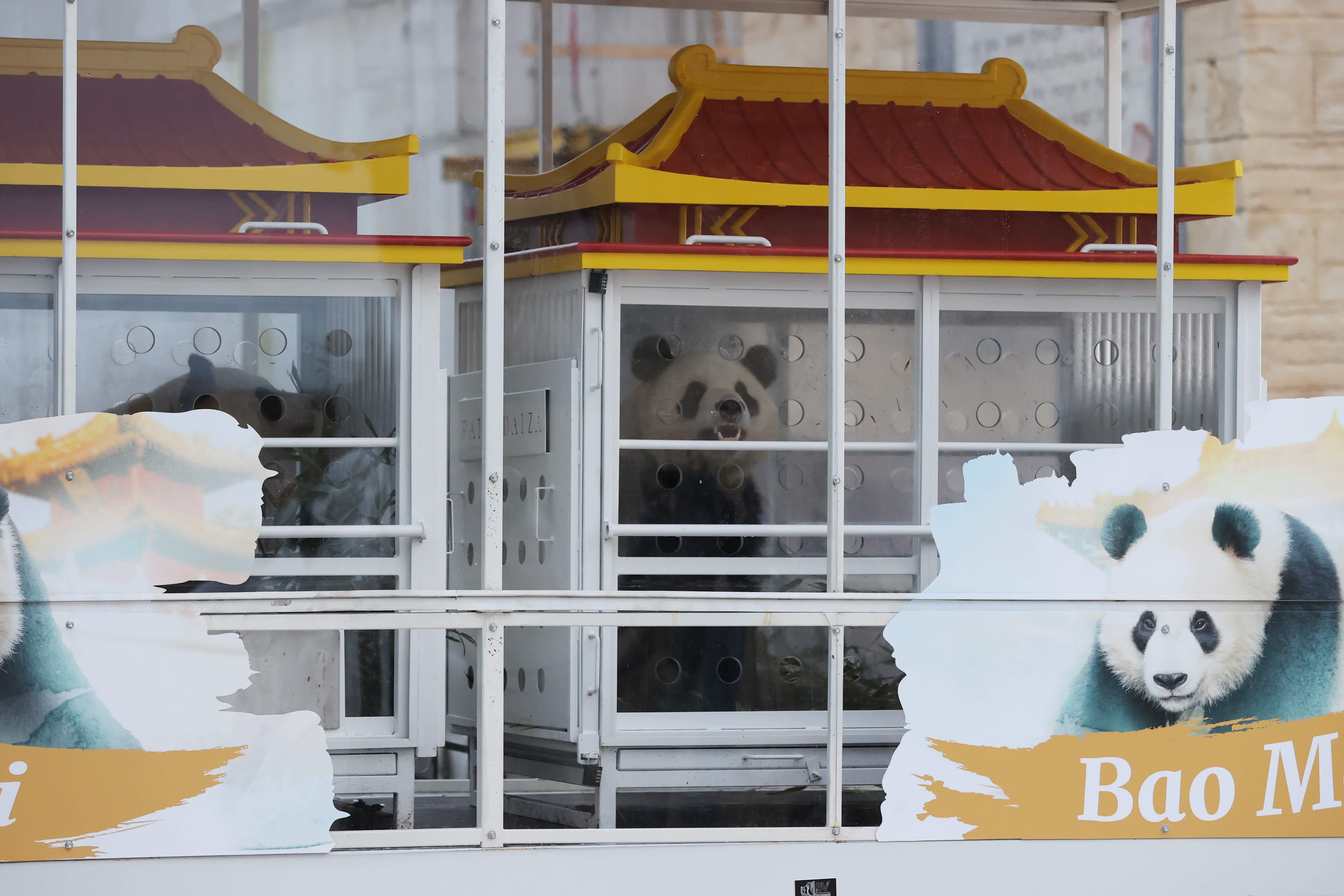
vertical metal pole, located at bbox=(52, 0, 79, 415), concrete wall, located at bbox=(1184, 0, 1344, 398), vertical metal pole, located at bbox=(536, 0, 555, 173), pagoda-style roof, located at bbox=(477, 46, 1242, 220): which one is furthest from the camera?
vertical metal pole, located at bbox=(536, 0, 555, 173)

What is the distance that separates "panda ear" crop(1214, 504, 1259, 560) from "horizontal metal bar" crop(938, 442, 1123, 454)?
0.46m

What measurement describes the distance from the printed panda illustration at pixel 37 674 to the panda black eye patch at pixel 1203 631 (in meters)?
2.53

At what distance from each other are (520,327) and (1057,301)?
1.54 metres

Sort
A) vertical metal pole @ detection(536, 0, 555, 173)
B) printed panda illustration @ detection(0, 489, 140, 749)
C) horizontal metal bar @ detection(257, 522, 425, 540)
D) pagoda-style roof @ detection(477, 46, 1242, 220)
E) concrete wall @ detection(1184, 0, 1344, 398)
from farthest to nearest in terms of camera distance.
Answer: vertical metal pole @ detection(536, 0, 555, 173) < pagoda-style roof @ detection(477, 46, 1242, 220) < concrete wall @ detection(1184, 0, 1344, 398) < horizontal metal bar @ detection(257, 522, 425, 540) < printed panda illustration @ detection(0, 489, 140, 749)

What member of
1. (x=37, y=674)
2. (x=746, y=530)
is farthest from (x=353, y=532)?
(x=746, y=530)

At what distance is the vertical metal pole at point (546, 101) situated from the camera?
13.8 ft

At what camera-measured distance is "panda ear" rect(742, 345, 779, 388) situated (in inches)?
159

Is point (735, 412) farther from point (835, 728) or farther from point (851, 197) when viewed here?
point (835, 728)

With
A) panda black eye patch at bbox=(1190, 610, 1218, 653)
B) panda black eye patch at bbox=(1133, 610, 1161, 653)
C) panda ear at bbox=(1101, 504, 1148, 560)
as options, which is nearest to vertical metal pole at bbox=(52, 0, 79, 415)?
panda ear at bbox=(1101, 504, 1148, 560)

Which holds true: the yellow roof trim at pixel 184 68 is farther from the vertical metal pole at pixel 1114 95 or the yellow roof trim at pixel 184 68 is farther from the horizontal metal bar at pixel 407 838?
the vertical metal pole at pixel 1114 95

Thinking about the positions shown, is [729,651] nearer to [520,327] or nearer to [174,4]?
[520,327]

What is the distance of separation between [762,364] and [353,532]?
4.04ft

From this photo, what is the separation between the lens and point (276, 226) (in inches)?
144

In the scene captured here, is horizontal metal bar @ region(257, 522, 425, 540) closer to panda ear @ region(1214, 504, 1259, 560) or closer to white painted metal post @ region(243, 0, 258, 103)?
A: white painted metal post @ region(243, 0, 258, 103)
